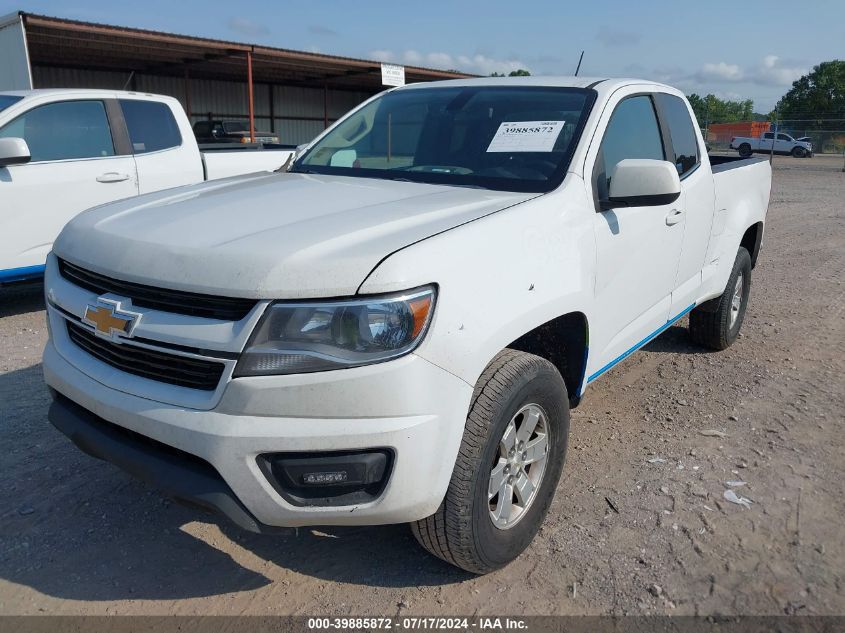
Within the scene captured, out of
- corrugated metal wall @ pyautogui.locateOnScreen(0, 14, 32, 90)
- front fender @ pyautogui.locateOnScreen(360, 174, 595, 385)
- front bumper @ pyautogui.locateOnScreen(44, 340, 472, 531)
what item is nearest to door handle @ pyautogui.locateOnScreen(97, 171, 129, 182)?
Result: front bumper @ pyautogui.locateOnScreen(44, 340, 472, 531)

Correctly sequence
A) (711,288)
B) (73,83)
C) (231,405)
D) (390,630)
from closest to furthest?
(231,405) < (390,630) < (711,288) < (73,83)

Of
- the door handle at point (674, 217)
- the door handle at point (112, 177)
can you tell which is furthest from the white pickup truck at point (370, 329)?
the door handle at point (112, 177)

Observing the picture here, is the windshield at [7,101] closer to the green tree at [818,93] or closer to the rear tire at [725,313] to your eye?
the rear tire at [725,313]

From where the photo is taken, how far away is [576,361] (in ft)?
9.90

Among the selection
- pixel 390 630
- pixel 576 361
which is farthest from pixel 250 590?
pixel 576 361

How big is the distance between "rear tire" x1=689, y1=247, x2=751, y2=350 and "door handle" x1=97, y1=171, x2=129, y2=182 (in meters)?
4.90

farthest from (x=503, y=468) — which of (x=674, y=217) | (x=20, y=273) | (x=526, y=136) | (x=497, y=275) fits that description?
(x=20, y=273)

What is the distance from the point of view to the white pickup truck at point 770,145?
39375 millimetres

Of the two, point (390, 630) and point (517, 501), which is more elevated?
point (517, 501)

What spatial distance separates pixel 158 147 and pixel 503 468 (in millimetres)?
5553

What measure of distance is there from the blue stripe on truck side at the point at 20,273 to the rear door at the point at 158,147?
1193 millimetres

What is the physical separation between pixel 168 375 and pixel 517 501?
4.38 feet

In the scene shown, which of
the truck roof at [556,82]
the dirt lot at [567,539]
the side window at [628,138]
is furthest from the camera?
the truck roof at [556,82]

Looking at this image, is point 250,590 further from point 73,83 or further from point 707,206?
point 73,83
